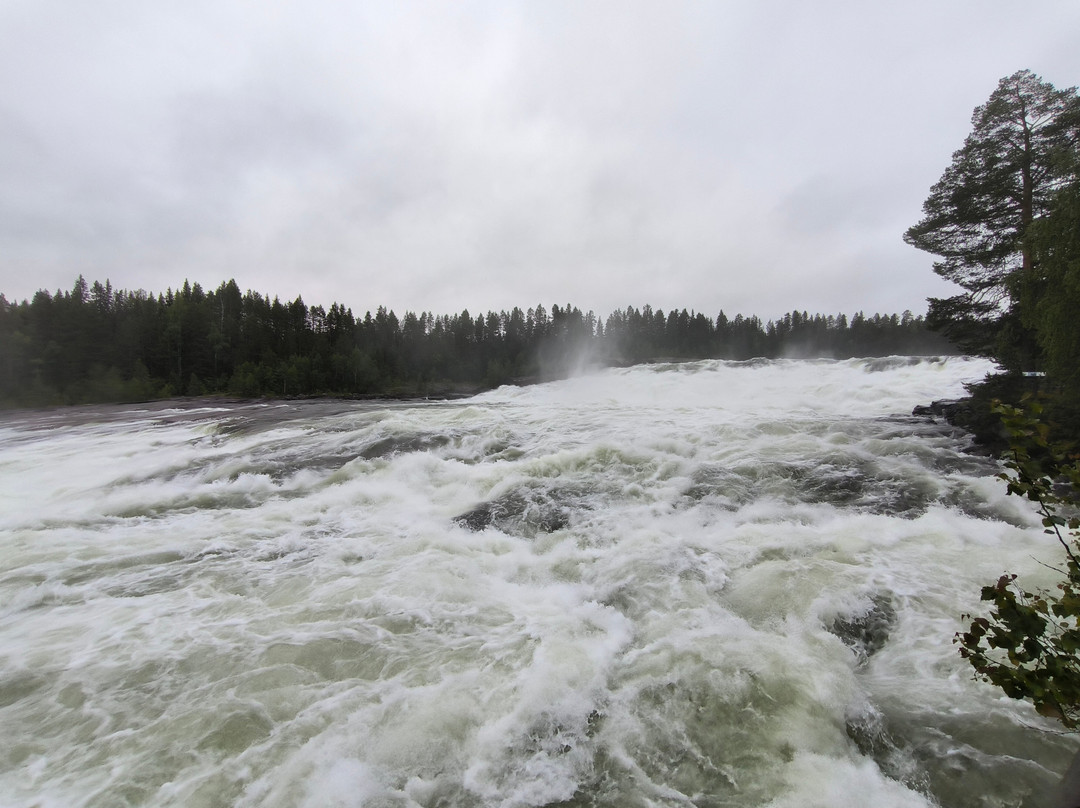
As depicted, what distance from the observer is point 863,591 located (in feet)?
15.2

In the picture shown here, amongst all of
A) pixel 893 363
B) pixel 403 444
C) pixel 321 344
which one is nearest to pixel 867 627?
pixel 403 444

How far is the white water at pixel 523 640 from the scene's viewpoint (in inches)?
114

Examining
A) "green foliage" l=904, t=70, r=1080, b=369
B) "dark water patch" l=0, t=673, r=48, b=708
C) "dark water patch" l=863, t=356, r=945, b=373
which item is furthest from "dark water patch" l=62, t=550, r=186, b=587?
"dark water patch" l=863, t=356, r=945, b=373

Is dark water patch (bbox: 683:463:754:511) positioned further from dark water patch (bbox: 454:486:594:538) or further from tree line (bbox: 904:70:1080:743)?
tree line (bbox: 904:70:1080:743)

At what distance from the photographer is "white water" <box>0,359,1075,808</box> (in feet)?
9.52

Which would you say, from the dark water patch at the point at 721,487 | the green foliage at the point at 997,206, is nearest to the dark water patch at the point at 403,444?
the dark water patch at the point at 721,487

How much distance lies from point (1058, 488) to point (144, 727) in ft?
43.5

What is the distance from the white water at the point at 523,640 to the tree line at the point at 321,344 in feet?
169

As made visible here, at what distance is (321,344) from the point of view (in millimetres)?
64250

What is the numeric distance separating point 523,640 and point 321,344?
67.6 metres

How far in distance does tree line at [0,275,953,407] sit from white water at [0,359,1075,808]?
5145cm

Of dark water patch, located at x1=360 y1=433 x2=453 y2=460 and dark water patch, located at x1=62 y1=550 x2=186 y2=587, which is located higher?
dark water patch, located at x1=360 y1=433 x2=453 y2=460

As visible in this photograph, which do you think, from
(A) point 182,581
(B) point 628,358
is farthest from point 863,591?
(B) point 628,358

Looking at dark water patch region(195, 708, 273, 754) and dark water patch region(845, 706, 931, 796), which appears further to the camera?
dark water patch region(195, 708, 273, 754)
